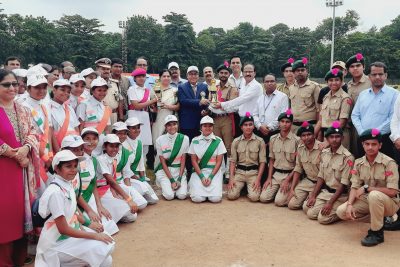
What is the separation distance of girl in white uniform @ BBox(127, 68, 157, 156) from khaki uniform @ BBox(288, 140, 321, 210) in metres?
2.79

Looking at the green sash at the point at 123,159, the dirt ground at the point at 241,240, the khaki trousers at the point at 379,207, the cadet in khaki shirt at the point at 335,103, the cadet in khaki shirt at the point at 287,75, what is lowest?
the dirt ground at the point at 241,240

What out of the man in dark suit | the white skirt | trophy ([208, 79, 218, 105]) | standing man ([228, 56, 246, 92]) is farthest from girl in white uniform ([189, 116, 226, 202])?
standing man ([228, 56, 246, 92])

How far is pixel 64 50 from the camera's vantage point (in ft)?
199

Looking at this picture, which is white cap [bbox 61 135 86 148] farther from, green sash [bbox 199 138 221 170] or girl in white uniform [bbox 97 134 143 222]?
green sash [bbox 199 138 221 170]

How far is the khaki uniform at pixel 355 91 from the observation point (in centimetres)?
609

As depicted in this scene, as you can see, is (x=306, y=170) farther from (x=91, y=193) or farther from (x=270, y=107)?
(x=91, y=193)

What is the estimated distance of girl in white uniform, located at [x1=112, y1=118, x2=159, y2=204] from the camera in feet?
20.0

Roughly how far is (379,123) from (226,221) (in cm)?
257

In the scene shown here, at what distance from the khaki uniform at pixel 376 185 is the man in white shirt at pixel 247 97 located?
265 centimetres

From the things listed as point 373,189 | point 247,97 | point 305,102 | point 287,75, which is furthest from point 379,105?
point 247,97

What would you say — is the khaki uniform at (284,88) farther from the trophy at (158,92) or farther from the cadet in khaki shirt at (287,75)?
the trophy at (158,92)

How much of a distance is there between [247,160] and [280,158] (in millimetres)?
587

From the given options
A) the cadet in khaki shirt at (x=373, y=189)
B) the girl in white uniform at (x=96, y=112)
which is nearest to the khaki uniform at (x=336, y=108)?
the cadet in khaki shirt at (x=373, y=189)

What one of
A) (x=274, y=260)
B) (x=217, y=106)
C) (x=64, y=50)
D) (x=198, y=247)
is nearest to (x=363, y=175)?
(x=274, y=260)
